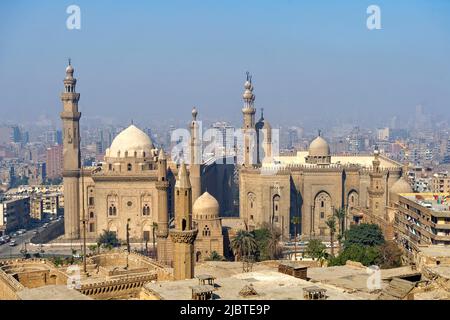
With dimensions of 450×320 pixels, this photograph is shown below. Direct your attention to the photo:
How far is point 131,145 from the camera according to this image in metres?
54.8

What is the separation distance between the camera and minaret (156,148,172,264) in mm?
37688

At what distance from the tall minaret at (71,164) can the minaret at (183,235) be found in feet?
95.4

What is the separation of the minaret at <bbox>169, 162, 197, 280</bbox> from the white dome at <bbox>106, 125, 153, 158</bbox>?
1058 inches

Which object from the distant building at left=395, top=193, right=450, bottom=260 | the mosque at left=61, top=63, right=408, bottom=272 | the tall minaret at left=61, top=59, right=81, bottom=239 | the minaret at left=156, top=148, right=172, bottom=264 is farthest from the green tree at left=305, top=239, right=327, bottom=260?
the tall minaret at left=61, top=59, right=81, bottom=239

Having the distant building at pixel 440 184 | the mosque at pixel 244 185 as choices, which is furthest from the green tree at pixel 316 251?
the distant building at pixel 440 184

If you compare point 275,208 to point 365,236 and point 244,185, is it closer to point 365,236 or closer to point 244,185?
point 244,185

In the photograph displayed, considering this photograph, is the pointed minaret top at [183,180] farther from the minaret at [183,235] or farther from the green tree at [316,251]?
the green tree at [316,251]

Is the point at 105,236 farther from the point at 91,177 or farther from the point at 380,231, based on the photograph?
the point at 380,231

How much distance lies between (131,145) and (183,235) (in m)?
28.4

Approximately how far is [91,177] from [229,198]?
17618 mm

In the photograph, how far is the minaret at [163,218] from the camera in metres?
37.7

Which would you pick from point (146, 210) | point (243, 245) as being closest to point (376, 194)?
point (243, 245)

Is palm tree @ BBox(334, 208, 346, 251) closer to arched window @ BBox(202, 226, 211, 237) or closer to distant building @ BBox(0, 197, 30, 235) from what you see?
arched window @ BBox(202, 226, 211, 237)

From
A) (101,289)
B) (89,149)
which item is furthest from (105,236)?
(89,149)
